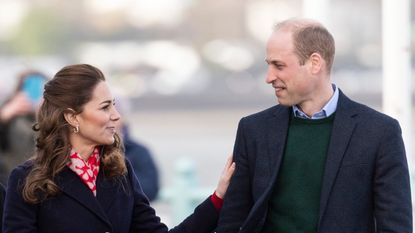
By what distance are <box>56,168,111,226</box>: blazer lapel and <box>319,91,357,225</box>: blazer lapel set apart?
3.08 ft

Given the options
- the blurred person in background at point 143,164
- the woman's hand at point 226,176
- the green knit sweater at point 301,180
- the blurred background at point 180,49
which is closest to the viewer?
the green knit sweater at point 301,180

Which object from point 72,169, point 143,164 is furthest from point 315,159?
point 143,164

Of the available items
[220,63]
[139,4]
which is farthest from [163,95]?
[139,4]

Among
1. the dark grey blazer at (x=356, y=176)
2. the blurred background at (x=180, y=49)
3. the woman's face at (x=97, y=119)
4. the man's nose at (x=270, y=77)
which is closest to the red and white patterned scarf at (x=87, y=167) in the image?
the woman's face at (x=97, y=119)

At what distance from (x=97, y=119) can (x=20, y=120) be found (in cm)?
359

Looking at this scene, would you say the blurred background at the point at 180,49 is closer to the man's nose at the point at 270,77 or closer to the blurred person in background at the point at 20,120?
the blurred person in background at the point at 20,120

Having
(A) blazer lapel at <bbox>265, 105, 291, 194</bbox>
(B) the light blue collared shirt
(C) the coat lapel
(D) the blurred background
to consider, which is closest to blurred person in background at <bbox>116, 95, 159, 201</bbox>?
Answer: (C) the coat lapel

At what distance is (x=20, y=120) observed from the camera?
26.8 ft

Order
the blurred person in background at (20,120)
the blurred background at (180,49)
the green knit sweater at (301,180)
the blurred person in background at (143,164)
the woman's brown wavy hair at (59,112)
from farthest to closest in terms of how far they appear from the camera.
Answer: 1. the blurred background at (180,49)
2. the blurred person in background at (20,120)
3. the blurred person in background at (143,164)
4. the woman's brown wavy hair at (59,112)
5. the green knit sweater at (301,180)

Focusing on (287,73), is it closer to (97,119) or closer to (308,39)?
(308,39)

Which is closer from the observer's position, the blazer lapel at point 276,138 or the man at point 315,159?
the man at point 315,159

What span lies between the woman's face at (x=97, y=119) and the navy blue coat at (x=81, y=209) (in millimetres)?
190

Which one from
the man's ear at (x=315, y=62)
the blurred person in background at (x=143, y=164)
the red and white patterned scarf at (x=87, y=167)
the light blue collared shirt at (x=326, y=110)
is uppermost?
the man's ear at (x=315, y=62)

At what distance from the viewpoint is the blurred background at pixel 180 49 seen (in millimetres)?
30203
